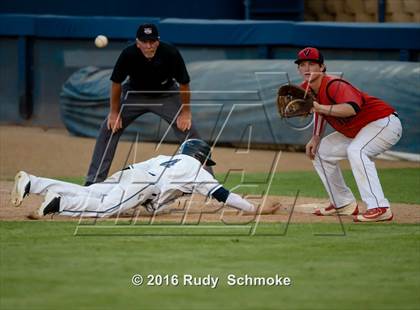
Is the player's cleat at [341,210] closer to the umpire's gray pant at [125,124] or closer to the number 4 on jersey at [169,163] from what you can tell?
the number 4 on jersey at [169,163]

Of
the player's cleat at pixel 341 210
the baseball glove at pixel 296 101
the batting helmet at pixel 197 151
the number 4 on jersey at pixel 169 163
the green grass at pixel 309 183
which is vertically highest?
the baseball glove at pixel 296 101

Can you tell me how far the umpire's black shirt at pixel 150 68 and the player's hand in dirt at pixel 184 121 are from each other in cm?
33

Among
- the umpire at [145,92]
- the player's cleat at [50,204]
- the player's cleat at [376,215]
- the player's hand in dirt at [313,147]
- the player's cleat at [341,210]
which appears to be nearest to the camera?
the player's cleat at [50,204]

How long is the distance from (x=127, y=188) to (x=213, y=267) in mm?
2114

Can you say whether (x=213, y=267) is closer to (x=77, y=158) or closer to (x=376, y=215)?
(x=376, y=215)

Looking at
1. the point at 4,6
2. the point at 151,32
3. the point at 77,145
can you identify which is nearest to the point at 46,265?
the point at 151,32

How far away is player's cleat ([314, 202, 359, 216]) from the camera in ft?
35.2

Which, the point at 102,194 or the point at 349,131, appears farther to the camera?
the point at 349,131

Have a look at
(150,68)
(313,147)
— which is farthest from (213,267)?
(150,68)

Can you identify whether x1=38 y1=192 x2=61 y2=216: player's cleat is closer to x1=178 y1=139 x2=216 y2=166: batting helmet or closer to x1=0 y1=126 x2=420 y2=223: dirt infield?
x1=178 y1=139 x2=216 y2=166: batting helmet

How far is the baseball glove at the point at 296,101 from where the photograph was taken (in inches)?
406

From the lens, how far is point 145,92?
39.2 feet

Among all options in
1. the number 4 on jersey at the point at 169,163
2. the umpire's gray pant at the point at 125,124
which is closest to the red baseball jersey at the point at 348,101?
the number 4 on jersey at the point at 169,163

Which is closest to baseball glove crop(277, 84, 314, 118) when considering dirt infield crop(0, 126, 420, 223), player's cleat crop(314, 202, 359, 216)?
player's cleat crop(314, 202, 359, 216)
